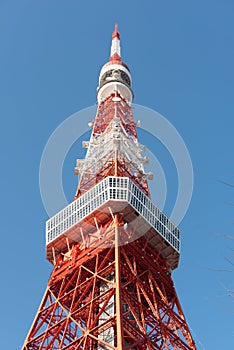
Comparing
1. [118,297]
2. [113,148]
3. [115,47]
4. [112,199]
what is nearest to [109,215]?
[112,199]

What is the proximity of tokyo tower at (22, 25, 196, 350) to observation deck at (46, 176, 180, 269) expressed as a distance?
5cm

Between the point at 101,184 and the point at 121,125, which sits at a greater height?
the point at 121,125

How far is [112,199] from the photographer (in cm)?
3375

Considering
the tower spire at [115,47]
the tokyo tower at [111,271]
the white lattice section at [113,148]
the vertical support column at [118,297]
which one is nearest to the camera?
the vertical support column at [118,297]

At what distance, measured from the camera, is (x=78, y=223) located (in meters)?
34.5

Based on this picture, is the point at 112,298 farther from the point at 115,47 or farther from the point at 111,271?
the point at 115,47

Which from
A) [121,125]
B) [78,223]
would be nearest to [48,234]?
[78,223]

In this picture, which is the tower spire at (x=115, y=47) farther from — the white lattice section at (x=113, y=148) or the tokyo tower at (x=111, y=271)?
the tokyo tower at (x=111, y=271)

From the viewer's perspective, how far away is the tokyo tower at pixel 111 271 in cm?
3000

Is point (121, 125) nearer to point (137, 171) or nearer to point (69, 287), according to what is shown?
point (137, 171)

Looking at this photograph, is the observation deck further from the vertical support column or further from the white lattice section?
the white lattice section

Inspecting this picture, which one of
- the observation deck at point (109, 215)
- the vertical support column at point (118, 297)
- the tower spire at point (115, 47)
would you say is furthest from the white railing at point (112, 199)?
the tower spire at point (115, 47)

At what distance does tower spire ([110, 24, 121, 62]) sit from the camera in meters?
49.4

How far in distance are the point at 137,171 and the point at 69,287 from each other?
31.6 feet
